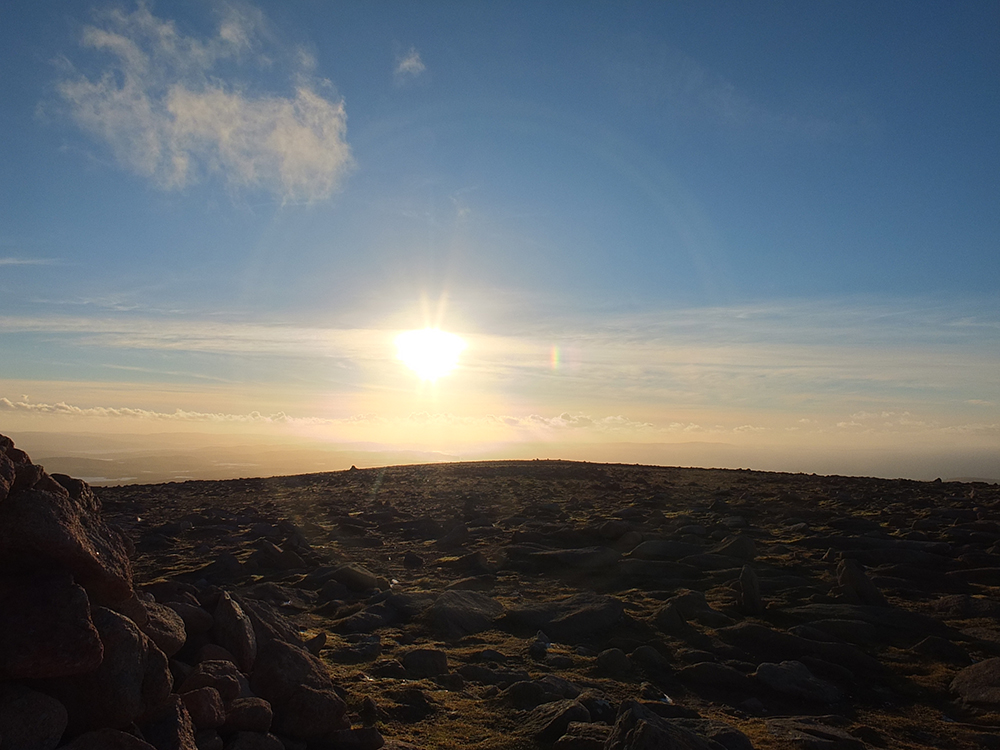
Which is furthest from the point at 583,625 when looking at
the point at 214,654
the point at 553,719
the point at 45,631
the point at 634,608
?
the point at 45,631

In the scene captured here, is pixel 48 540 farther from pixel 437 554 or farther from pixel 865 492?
pixel 865 492

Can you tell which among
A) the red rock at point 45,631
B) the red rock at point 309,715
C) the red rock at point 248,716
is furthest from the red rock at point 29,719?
the red rock at point 309,715

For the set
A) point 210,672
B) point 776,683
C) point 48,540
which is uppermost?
point 48,540

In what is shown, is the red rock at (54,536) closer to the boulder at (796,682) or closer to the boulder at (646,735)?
the boulder at (646,735)

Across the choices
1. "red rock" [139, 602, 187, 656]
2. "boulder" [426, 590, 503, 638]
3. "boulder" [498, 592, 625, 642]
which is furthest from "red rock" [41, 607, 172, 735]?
"boulder" [498, 592, 625, 642]

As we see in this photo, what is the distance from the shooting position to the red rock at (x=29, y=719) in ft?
13.9

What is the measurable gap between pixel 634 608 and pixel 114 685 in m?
8.73

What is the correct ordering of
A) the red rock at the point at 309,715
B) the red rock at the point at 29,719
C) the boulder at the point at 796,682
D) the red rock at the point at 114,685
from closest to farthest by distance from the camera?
the red rock at the point at 29,719 → the red rock at the point at 114,685 → the red rock at the point at 309,715 → the boulder at the point at 796,682

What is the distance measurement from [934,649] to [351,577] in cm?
1010

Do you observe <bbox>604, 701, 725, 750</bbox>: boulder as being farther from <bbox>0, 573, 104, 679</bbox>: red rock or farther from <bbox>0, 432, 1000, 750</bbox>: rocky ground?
<bbox>0, 573, 104, 679</bbox>: red rock

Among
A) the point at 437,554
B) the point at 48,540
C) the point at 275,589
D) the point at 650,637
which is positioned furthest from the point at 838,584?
the point at 48,540

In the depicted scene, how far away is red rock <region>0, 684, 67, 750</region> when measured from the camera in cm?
425

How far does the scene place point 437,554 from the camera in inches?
631

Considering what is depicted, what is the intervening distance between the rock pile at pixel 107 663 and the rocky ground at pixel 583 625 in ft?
0.14
